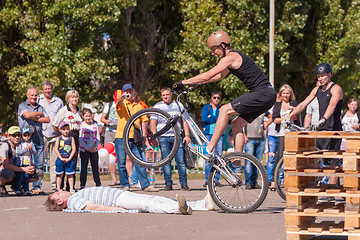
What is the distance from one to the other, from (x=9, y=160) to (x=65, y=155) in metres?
1.01

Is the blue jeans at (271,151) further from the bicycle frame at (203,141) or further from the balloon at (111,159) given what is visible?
the bicycle frame at (203,141)

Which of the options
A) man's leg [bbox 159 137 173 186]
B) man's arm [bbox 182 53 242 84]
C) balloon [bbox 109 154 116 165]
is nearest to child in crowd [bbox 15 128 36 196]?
man's leg [bbox 159 137 173 186]

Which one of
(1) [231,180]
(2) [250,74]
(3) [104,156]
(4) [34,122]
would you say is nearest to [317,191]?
(1) [231,180]

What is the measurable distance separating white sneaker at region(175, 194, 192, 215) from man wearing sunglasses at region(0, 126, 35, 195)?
14.8 ft

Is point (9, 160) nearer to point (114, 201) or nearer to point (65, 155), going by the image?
point (65, 155)

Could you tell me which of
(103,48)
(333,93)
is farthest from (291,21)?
(333,93)

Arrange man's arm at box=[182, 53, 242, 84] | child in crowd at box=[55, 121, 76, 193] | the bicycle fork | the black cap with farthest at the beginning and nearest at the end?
child in crowd at box=[55, 121, 76, 193]
the black cap
the bicycle fork
man's arm at box=[182, 53, 242, 84]

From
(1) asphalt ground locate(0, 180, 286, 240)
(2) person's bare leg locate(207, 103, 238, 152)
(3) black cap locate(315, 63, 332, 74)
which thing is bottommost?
(1) asphalt ground locate(0, 180, 286, 240)

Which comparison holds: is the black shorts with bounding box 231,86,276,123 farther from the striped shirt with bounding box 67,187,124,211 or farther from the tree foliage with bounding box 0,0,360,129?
the tree foliage with bounding box 0,0,360,129

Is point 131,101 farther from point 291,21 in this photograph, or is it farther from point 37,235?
point 291,21

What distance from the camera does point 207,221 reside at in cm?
864

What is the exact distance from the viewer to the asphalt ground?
7.49 m

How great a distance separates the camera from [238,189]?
9.77 metres

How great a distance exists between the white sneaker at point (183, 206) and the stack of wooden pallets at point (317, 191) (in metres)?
1.82
